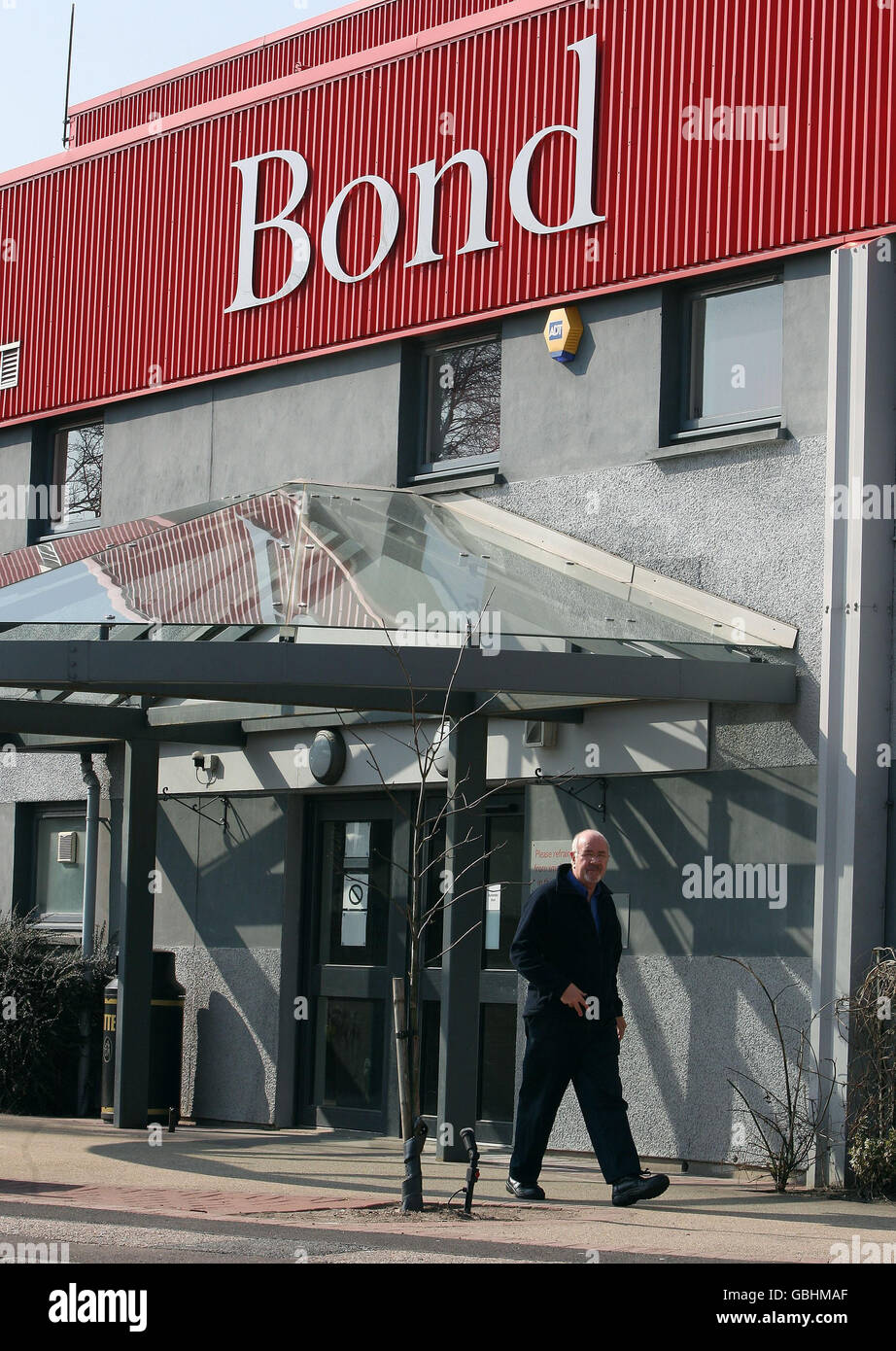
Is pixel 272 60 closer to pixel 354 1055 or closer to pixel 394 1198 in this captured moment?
pixel 354 1055

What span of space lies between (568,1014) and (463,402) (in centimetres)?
590

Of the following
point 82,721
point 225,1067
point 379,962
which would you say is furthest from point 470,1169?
point 225,1067

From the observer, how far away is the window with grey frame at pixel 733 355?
39.8ft

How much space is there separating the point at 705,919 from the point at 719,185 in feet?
15.1

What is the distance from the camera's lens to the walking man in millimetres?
9430

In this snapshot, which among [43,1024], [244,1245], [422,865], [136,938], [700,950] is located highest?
[422,865]

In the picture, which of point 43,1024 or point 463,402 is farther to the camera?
point 43,1024

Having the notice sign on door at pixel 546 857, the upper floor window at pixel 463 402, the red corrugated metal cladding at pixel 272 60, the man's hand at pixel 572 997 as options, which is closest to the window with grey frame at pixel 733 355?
the upper floor window at pixel 463 402

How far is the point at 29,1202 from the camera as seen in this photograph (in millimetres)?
9203

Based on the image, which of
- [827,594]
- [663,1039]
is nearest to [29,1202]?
[663,1039]

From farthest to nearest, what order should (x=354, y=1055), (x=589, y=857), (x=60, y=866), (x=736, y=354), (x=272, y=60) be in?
(x=272, y=60) → (x=60, y=866) → (x=354, y=1055) → (x=736, y=354) → (x=589, y=857)

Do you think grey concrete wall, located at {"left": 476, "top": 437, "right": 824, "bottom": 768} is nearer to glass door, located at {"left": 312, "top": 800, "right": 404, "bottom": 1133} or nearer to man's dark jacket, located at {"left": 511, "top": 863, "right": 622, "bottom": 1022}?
man's dark jacket, located at {"left": 511, "top": 863, "right": 622, "bottom": 1022}

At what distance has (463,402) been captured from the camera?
14141 millimetres
